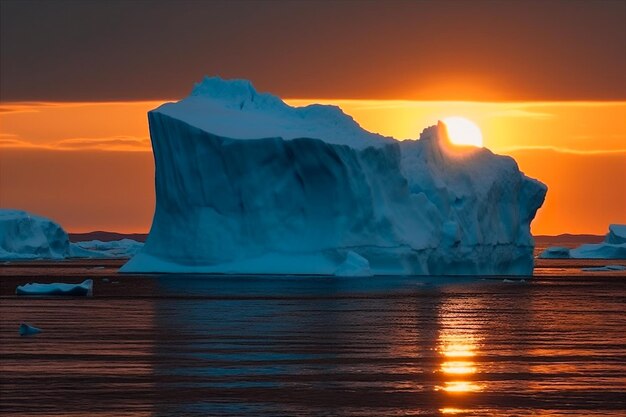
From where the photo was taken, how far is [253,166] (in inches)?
1769

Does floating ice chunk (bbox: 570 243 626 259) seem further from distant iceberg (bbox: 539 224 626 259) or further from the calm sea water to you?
the calm sea water

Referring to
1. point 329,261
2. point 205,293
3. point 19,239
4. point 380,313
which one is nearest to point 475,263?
point 329,261

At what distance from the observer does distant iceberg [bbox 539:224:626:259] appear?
87188mm

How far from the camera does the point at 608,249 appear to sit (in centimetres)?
9731

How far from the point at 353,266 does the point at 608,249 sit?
56.0 metres

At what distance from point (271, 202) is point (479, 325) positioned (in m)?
17.3

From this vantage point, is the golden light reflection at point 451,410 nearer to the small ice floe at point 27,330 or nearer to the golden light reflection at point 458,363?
the golden light reflection at point 458,363

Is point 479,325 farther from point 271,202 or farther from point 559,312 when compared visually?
point 271,202

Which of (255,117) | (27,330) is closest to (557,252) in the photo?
(255,117)

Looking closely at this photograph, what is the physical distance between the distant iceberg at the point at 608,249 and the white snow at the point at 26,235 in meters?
36.7

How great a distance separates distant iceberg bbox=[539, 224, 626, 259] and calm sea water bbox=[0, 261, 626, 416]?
4915cm

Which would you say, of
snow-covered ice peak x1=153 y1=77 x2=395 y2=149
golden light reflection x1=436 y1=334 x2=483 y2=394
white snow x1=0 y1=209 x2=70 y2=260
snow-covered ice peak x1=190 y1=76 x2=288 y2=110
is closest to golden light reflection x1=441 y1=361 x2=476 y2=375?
golden light reflection x1=436 y1=334 x2=483 y2=394

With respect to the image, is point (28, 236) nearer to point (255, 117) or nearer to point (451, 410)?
point (255, 117)

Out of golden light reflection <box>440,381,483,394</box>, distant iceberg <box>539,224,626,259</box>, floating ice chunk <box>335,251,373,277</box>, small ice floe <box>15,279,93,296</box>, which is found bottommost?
golden light reflection <box>440,381,483,394</box>
